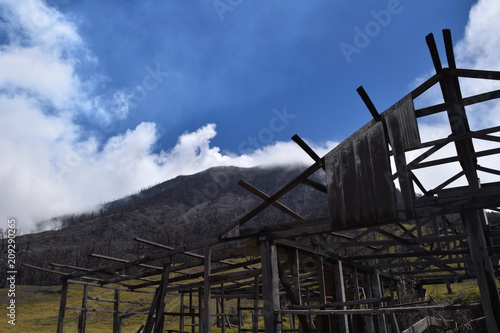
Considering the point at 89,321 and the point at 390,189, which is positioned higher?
the point at 390,189

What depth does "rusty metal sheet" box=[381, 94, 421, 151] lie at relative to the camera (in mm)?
7767

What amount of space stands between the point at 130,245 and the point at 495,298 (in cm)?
16314

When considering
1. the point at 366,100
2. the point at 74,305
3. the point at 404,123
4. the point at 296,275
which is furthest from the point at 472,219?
the point at 74,305

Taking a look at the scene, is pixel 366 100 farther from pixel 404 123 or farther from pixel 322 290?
pixel 322 290

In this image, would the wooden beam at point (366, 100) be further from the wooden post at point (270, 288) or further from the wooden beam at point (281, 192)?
the wooden post at point (270, 288)

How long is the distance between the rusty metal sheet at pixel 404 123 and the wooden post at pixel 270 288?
3.95 m

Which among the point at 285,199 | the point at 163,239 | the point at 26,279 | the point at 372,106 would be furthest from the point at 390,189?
the point at 285,199

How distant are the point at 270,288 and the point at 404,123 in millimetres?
4882

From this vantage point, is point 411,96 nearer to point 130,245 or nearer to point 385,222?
point 385,222

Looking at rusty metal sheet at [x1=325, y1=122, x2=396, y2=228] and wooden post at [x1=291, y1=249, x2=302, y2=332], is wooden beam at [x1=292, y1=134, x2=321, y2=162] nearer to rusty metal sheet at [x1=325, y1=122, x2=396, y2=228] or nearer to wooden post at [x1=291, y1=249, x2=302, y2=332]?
rusty metal sheet at [x1=325, y1=122, x2=396, y2=228]

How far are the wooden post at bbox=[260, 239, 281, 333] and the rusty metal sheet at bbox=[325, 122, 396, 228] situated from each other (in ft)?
6.39

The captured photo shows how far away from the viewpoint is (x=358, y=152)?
8.36 meters

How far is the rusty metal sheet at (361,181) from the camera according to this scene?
770 centimetres

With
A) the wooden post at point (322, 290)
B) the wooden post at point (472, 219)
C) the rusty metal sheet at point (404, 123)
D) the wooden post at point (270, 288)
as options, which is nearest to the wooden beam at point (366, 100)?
the rusty metal sheet at point (404, 123)
